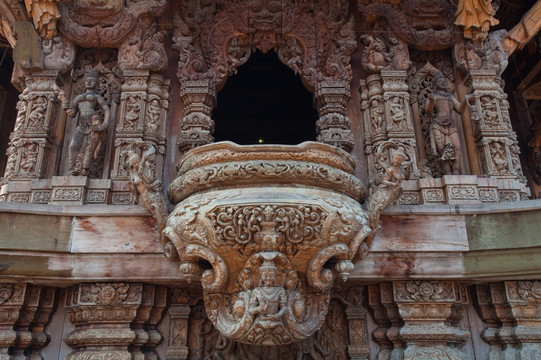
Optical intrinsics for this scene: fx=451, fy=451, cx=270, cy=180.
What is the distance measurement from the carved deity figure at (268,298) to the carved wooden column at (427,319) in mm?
1751

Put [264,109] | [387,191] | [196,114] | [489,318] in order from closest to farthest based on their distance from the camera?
[387,191]
[489,318]
[196,114]
[264,109]

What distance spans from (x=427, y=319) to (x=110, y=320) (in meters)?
3.86

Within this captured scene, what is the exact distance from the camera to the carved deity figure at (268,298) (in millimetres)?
4566

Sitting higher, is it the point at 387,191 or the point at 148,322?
the point at 387,191

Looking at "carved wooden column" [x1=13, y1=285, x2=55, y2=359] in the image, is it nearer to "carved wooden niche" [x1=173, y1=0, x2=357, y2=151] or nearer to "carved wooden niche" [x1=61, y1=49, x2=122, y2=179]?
"carved wooden niche" [x1=61, y1=49, x2=122, y2=179]

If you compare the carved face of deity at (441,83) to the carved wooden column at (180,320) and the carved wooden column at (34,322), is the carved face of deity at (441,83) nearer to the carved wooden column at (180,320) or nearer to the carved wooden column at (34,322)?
the carved wooden column at (180,320)

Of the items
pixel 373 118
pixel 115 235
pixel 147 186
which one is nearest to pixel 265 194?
pixel 147 186

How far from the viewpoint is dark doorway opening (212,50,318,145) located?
1120cm

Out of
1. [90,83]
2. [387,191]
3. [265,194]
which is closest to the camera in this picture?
[265,194]

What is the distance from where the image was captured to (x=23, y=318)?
550 cm

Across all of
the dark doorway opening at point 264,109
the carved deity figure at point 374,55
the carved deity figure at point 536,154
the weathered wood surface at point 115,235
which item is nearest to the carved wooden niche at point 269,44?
the carved deity figure at point 374,55

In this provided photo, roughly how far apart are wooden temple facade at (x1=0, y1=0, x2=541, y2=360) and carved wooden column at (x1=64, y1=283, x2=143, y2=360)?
0.08ft

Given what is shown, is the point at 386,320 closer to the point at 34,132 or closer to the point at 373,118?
the point at 373,118

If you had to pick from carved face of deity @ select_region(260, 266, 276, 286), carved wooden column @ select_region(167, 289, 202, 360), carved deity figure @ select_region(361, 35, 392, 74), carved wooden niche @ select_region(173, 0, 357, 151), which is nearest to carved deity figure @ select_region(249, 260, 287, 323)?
carved face of deity @ select_region(260, 266, 276, 286)
